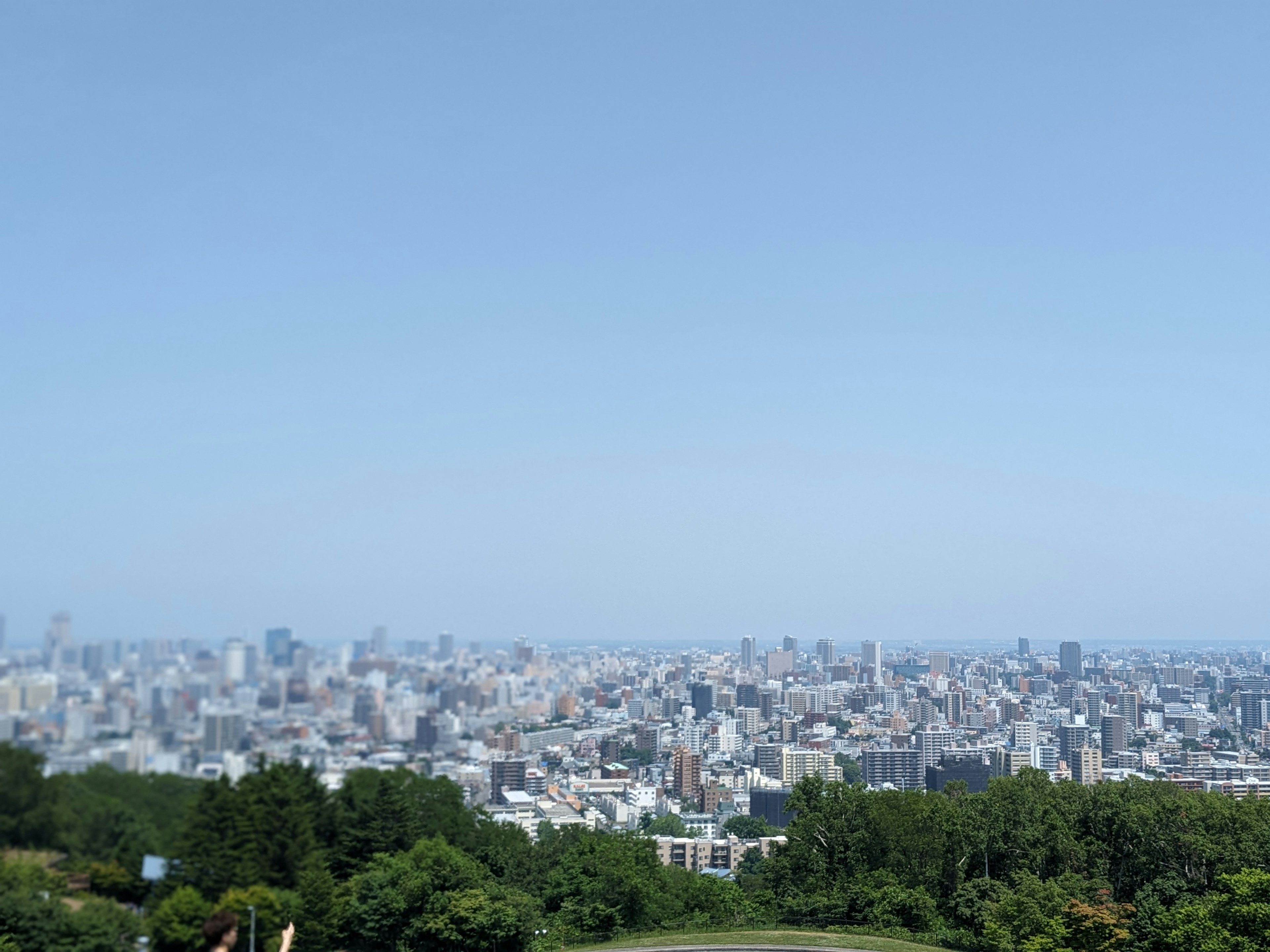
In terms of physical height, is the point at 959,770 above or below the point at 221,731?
below

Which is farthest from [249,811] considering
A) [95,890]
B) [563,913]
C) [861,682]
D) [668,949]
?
[861,682]

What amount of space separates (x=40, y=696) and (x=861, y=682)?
38.3 m

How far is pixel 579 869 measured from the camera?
1822cm

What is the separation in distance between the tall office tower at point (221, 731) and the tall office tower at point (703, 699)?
128 feet

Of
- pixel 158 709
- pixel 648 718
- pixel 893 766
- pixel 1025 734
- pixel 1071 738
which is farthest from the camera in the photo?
pixel 648 718

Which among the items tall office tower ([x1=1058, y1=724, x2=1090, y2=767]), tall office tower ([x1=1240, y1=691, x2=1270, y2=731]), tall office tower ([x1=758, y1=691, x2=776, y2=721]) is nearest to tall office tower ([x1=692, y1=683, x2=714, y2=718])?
tall office tower ([x1=758, y1=691, x2=776, y2=721])

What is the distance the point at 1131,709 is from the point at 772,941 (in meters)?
30.0

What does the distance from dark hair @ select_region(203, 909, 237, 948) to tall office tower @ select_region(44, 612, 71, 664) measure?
5872 millimetres

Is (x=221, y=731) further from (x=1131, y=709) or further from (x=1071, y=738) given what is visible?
(x=1131, y=709)

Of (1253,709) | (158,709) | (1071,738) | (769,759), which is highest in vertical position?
(158,709)

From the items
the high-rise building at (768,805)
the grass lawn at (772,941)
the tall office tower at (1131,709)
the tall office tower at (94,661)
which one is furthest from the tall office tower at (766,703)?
the tall office tower at (94,661)

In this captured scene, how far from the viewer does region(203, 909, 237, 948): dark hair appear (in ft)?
10.4

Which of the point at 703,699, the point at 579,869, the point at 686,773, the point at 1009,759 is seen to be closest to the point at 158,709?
the point at 579,869

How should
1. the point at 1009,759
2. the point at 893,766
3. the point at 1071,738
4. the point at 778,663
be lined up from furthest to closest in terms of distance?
the point at 778,663 < the point at 1071,738 < the point at 1009,759 < the point at 893,766
